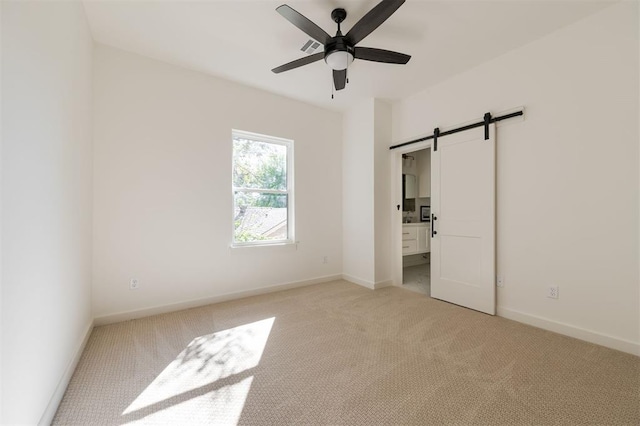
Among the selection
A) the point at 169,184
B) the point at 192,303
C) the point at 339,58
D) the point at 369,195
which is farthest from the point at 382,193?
the point at 192,303

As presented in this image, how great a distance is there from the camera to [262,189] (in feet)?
11.8

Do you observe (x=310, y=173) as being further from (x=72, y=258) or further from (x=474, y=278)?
(x=72, y=258)

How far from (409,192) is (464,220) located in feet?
7.73

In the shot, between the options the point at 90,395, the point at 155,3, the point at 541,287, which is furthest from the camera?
the point at 541,287

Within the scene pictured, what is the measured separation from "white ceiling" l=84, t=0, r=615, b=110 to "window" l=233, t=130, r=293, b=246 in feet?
2.90

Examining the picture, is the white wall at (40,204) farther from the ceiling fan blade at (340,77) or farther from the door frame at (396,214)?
the door frame at (396,214)

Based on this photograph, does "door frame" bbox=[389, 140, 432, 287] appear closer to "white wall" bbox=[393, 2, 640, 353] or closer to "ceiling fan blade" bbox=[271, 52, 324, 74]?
"white wall" bbox=[393, 2, 640, 353]

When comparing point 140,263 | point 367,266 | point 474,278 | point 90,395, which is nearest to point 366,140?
point 367,266

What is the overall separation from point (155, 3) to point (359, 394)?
10.8ft

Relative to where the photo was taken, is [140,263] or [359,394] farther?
[140,263]

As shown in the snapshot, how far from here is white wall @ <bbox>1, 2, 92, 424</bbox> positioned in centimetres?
104

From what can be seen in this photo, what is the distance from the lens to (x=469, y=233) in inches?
120

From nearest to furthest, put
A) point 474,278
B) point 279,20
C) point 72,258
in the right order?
point 72,258 → point 279,20 → point 474,278

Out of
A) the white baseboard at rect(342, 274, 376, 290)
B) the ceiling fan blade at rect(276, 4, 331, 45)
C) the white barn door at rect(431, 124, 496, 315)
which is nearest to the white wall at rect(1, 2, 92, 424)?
the ceiling fan blade at rect(276, 4, 331, 45)
